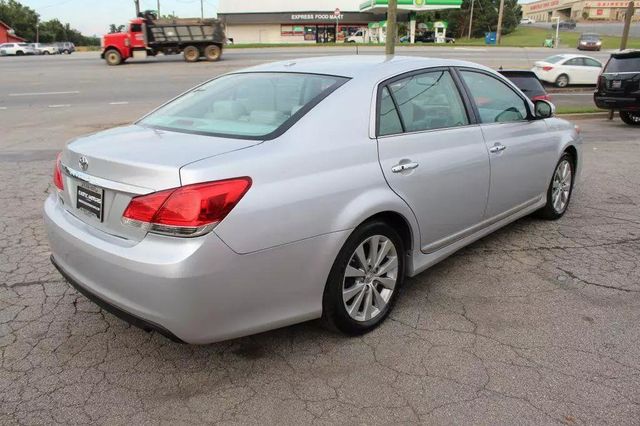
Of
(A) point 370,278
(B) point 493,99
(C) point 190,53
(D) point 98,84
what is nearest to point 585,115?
(B) point 493,99

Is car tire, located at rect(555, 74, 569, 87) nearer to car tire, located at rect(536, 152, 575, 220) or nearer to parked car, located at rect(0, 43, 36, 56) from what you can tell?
car tire, located at rect(536, 152, 575, 220)

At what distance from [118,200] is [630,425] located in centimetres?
260

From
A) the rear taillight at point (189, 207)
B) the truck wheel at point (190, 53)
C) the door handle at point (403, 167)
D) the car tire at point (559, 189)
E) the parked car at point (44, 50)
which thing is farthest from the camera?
the parked car at point (44, 50)

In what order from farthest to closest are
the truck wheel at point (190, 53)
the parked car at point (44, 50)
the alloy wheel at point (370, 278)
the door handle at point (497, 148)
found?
1. the parked car at point (44, 50)
2. the truck wheel at point (190, 53)
3. the door handle at point (497, 148)
4. the alloy wheel at point (370, 278)

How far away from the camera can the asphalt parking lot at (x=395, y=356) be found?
2.55 m

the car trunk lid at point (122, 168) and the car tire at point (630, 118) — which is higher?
the car trunk lid at point (122, 168)

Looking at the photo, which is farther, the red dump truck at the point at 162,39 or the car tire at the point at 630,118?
the red dump truck at the point at 162,39

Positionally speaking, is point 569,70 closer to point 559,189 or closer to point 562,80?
point 562,80

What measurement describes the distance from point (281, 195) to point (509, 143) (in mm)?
2349

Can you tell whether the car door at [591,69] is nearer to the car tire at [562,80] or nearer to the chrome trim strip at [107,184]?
the car tire at [562,80]

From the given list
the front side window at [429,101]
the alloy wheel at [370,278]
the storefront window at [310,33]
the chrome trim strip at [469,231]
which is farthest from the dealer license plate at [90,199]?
the storefront window at [310,33]

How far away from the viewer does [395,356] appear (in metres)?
3.01

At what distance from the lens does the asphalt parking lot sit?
100 inches

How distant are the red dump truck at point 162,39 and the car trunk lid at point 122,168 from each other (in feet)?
88.0
